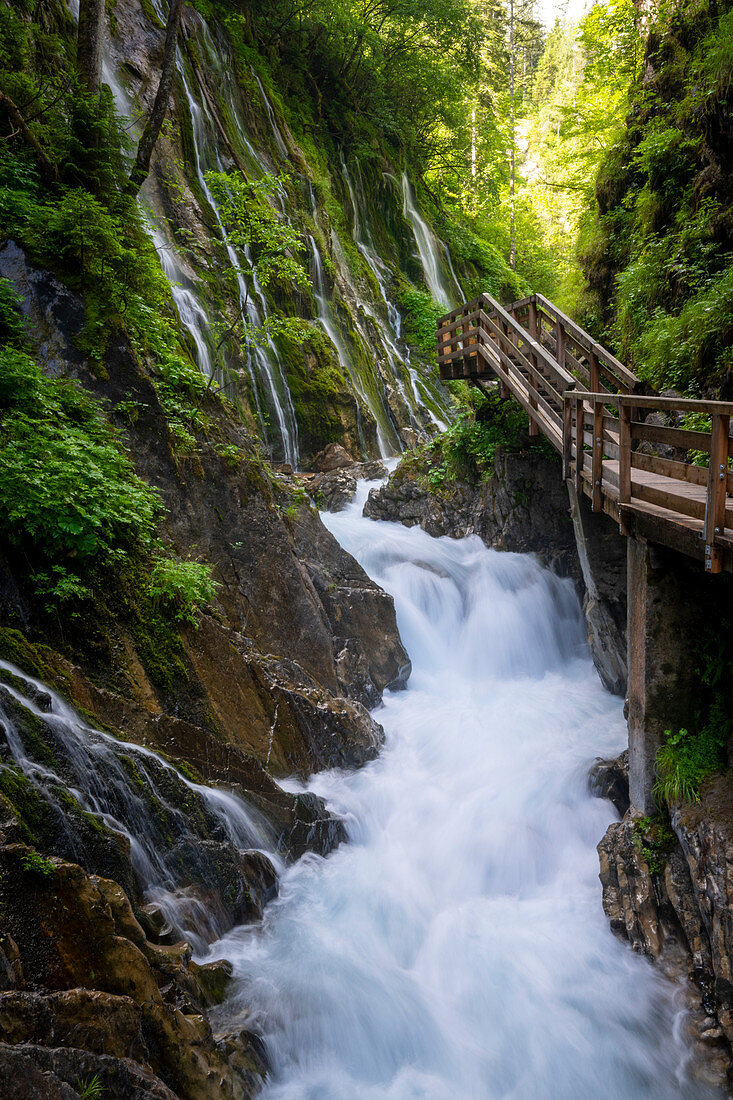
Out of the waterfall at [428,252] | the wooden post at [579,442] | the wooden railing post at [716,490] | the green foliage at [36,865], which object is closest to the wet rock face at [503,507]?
A: the wooden post at [579,442]

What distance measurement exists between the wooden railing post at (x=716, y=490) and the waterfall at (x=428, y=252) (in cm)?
2000

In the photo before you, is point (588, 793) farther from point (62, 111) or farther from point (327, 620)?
point (62, 111)

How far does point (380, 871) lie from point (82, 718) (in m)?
3.40

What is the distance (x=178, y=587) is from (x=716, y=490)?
14.4 ft

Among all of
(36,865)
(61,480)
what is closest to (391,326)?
(61,480)

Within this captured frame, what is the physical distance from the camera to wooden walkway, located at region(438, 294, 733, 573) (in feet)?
13.5

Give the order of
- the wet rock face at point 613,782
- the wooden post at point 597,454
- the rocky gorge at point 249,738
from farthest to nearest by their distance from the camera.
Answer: the wet rock face at point 613,782, the wooden post at point 597,454, the rocky gorge at point 249,738

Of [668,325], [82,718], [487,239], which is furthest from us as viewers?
[487,239]

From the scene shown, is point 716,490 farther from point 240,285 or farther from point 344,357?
point 344,357

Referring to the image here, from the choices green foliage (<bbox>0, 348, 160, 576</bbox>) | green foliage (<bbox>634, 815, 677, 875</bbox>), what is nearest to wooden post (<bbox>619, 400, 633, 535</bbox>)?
green foliage (<bbox>634, 815, 677, 875</bbox>)

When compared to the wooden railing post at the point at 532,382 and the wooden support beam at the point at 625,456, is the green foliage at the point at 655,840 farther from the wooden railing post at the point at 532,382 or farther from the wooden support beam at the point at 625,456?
the wooden railing post at the point at 532,382

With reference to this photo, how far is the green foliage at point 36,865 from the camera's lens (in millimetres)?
3123

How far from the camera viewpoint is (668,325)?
25.8 feet

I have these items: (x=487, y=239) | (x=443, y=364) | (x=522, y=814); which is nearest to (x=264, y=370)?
(x=443, y=364)
